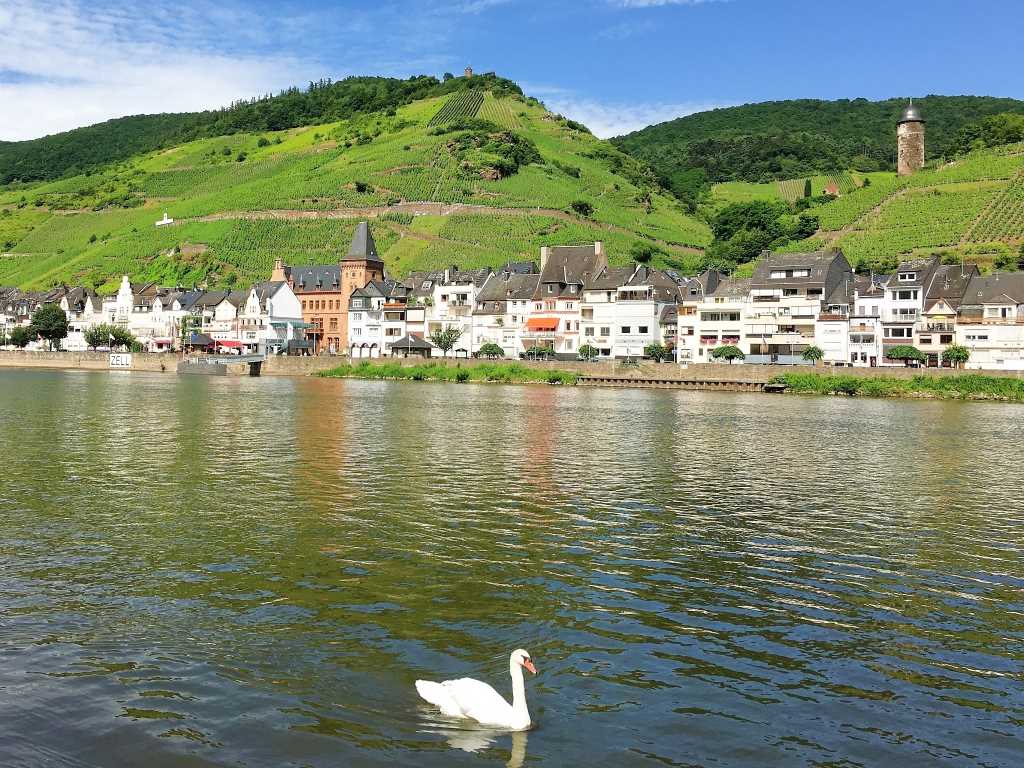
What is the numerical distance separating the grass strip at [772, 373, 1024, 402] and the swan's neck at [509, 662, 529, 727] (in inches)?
3219

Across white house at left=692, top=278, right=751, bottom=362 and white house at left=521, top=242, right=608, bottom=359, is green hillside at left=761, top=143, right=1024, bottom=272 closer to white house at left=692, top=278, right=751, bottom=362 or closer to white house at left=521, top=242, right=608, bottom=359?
white house at left=692, top=278, right=751, bottom=362

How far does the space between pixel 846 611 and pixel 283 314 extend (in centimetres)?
13452

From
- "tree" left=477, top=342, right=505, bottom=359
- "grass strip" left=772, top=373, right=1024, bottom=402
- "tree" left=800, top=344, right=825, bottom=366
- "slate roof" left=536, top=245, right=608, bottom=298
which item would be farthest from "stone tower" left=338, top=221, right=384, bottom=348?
"grass strip" left=772, top=373, right=1024, bottom=402

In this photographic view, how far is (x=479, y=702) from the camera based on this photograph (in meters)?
11.2

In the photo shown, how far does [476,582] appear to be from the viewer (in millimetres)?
17406

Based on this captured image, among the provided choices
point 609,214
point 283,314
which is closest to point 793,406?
point 283,314

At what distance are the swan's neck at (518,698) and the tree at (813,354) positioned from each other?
3570 inches

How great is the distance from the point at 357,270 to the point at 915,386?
84.4 meters

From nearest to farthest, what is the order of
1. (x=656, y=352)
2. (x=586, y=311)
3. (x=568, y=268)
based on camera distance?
(x=656, y=352) → (x=586, y=311) → (x=568, y=268)

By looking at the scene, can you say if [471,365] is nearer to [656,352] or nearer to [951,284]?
[656,352]

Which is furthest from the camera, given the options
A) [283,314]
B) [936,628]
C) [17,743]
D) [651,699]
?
[283,314]

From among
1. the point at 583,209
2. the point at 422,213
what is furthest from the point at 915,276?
the point at 422,213

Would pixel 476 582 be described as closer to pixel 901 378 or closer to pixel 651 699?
pixel 651 699

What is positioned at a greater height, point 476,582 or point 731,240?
point 731,240
